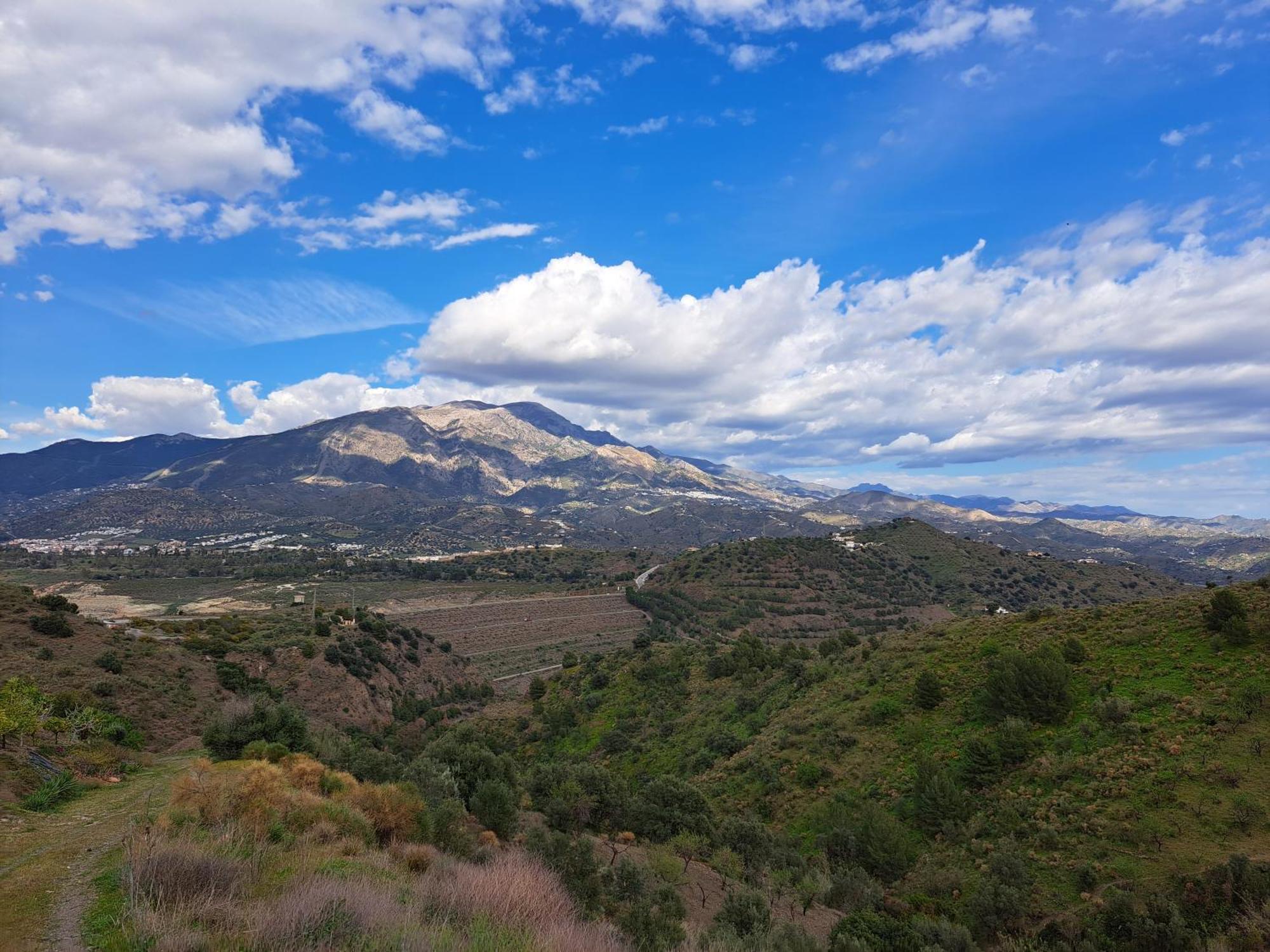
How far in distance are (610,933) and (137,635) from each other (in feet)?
147

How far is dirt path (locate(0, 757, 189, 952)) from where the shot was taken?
672 centimetres

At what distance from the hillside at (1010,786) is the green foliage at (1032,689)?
0.07 metres

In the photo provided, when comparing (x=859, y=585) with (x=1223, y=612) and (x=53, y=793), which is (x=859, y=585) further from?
(x=53, y=793)

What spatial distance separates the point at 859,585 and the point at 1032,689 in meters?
94.7

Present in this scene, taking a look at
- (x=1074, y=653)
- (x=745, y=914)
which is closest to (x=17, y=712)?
(x=745, y=914)

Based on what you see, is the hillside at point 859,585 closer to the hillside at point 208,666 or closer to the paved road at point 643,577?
the paved road at point 643,577

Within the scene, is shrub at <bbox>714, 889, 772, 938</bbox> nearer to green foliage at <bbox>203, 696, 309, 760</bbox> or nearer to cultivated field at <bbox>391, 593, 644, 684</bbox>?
green foliage at <bbox>203, 696, 309, 760</bbox>

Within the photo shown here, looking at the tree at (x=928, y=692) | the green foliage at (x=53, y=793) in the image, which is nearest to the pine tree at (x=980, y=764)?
the tree at (x=928, y=692)

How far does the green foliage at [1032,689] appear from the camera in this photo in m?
20.4

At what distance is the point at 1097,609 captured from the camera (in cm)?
2848

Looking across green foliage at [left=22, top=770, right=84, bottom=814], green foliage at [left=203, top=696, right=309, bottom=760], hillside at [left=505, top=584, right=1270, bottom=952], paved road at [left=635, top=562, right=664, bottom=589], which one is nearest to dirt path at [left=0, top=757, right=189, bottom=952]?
green foliage at [left=22, top=770, right=84, bottom=814]

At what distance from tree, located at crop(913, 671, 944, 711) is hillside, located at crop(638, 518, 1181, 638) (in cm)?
6039

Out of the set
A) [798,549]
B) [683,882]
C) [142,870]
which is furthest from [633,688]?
[798,549]

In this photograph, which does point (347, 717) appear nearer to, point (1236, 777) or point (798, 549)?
point (1236, 777)
